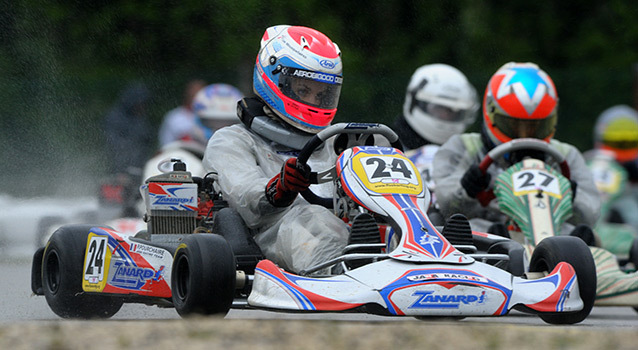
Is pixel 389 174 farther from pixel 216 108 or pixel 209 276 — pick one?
pixel 216 108

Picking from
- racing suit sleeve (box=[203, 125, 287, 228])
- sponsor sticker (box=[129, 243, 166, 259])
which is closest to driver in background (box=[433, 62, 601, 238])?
racing suit sleeve (box=[203, 125, 287, 228])


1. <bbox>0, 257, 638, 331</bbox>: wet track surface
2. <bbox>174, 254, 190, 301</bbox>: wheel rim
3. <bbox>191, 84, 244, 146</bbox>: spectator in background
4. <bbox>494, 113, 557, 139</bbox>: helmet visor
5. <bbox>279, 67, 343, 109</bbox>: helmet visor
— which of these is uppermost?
<bbox>279, 67, 343, 109</bbox>: helmet visor

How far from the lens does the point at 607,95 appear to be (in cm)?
1802

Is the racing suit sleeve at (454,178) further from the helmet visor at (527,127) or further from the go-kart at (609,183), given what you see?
the go-kart at (609,183)

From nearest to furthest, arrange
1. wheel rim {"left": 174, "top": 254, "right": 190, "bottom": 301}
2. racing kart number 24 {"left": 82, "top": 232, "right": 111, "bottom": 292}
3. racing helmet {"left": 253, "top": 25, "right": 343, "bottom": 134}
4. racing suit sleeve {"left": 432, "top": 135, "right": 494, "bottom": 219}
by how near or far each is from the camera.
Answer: wheel rim {"left": 174, "top": 254, "right": 190, "bottom": 301} < racing kart number 24 {"left": 82, "top": 232, "right": 111, "bottom": 292} < racing helmet {"left": 253, "top": 25, "right": 343, "bottom": 134} < racing suit sleeve {"left": 432, "top": 135, "right": 494, "bottom": 219}

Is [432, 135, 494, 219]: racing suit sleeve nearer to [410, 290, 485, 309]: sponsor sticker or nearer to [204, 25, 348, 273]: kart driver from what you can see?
[204, 25, 348, 273]: kart driver

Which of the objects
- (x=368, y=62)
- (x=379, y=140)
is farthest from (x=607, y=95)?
(x=379, y=140)

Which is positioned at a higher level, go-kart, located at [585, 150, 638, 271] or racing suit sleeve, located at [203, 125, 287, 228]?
racing suit sleeve, located at [203, 125, 287, 228]

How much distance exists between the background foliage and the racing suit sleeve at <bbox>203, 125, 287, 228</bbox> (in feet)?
16.4

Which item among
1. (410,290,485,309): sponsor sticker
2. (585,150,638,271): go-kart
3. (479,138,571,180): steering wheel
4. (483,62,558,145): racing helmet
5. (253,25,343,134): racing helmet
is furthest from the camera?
(585,150,638,271): go-kart

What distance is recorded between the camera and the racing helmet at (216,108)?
12.5 meters

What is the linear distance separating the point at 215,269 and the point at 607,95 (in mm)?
13442

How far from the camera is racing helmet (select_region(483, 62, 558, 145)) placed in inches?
340

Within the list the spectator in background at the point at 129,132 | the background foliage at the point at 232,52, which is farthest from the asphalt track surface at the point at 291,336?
the spectator in background at the point at 129,132
